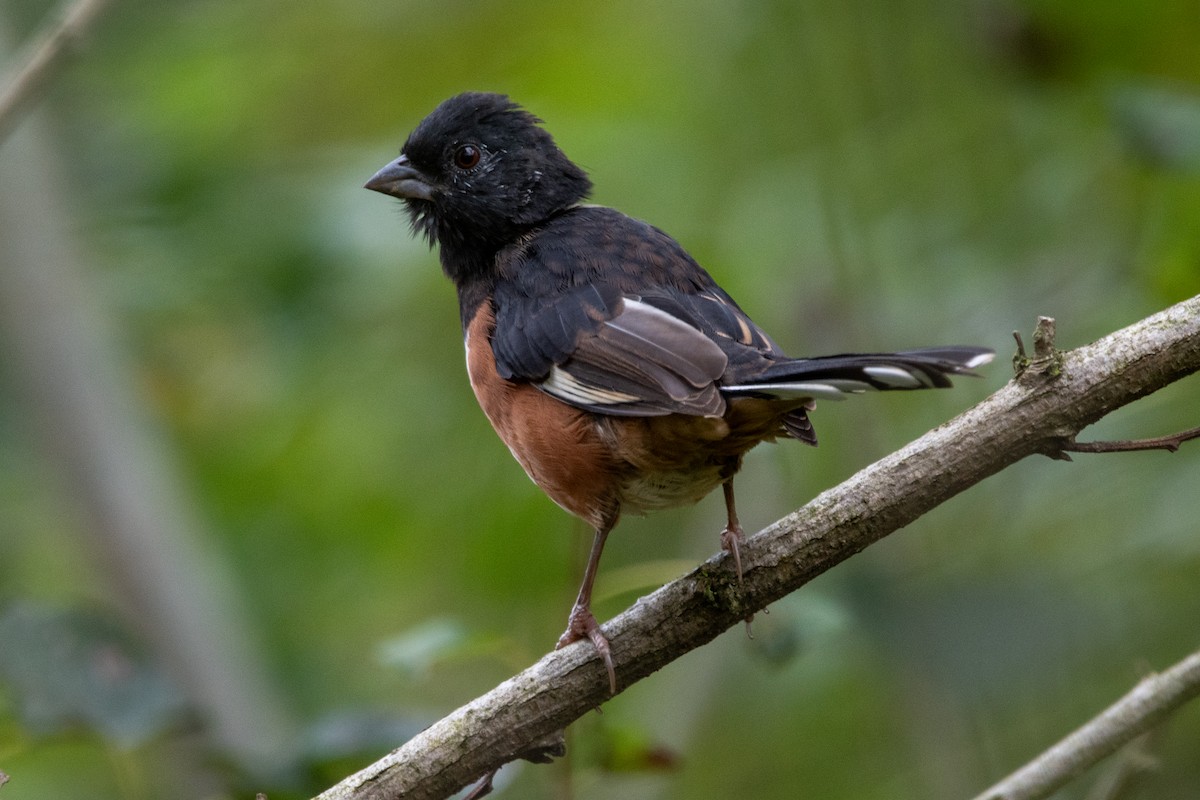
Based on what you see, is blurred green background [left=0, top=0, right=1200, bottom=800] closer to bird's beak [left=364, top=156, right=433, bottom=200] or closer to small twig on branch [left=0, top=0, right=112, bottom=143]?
bird's beak [left=364, top=156, right=433, bottom=200]

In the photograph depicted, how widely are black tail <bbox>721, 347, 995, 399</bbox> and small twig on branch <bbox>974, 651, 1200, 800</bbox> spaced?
0.78 meters

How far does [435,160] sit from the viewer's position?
380cm

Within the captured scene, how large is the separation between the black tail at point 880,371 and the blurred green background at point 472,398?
71cm

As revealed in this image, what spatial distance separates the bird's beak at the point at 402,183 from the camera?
149 inches

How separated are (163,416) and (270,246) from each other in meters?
1.63

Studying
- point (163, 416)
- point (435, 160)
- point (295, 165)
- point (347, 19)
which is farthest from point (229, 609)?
point (347, 19)

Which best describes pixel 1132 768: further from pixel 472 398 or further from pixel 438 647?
pixel 472 398

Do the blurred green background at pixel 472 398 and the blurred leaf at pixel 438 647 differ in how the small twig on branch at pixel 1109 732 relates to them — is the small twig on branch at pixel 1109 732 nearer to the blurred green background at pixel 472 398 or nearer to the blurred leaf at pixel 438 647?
the blurred green background at pixel 472 398

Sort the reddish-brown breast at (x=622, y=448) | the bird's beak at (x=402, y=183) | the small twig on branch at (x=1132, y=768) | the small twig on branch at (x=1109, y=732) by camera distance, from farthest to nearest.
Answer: the bird's beak at (x=402, y=183) < the reddish-brown breast at (x=622, y=448) < the small twig on branch at (x=1132, y=768) < the small twig on branch at (x=1109, y=732)

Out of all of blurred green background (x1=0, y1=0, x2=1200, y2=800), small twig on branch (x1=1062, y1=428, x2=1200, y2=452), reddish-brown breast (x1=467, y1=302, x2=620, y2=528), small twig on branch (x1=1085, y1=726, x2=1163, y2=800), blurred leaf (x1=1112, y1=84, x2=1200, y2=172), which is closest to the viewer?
small twig on branch (x1=1062, y1=428, x2=1200, y2=452)

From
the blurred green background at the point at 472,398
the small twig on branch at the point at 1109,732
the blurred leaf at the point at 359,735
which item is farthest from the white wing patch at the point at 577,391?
the small twig on branch at the point at 1109,732

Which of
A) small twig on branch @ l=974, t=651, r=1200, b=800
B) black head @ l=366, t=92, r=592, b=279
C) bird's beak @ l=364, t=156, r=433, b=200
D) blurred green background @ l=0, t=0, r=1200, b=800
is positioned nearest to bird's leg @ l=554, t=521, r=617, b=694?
blurred green background @ l=0, t=0, r=1200, b=800

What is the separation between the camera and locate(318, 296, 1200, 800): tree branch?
2252mm

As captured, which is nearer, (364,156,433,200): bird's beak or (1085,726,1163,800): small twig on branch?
(1085,726,1163,800): small twig on branch
